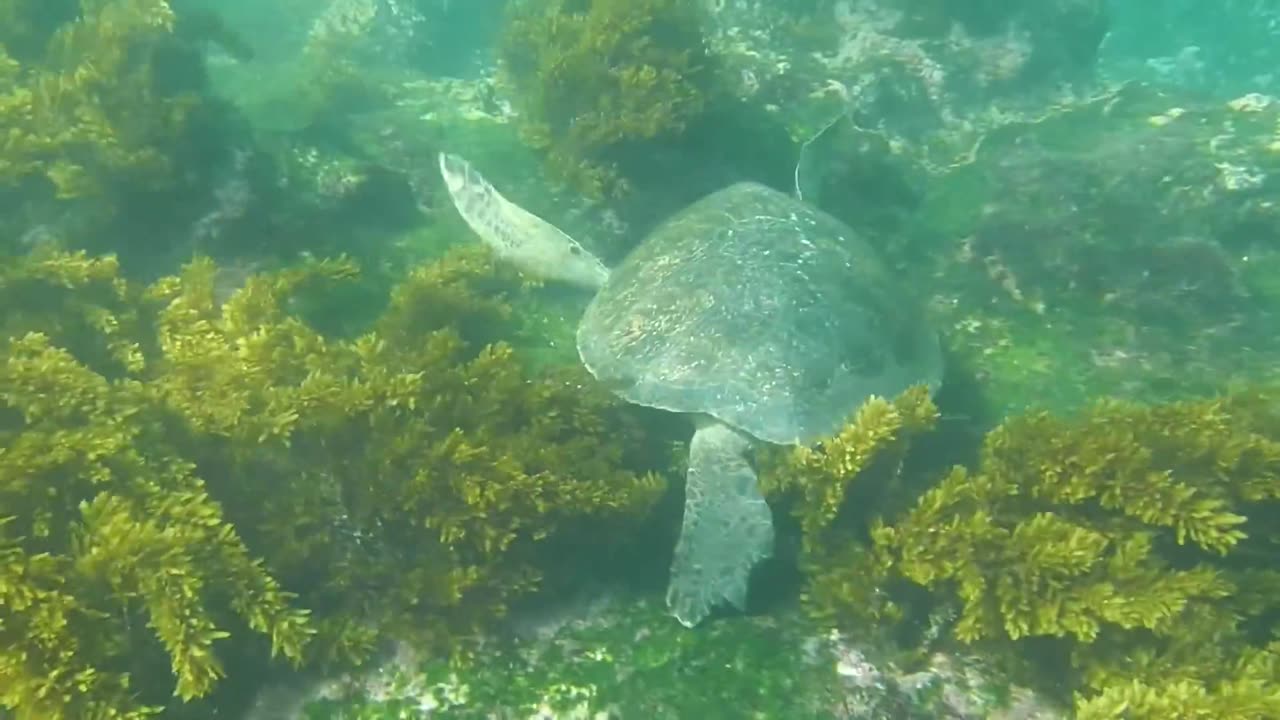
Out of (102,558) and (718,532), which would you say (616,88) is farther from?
(102,558)

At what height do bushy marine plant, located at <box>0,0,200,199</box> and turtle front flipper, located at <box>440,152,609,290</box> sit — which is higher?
bushy marine plant, located at <box>0,0,200,199</box>

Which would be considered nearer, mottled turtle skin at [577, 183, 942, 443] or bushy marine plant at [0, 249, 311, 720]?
bushy marine plant at [0, 249, 311, 720]

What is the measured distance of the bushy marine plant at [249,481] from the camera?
10.2ft

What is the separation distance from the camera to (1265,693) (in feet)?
9.53

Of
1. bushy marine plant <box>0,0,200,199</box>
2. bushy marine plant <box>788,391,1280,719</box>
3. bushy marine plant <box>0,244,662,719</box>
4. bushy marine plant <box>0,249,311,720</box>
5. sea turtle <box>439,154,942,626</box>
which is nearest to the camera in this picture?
bushy marine plant <box>0,249,311,720</box>


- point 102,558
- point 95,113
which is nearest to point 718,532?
point 102,558

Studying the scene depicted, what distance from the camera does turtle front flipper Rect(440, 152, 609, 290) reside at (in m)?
6.47

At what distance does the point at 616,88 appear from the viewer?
7184 millimetres

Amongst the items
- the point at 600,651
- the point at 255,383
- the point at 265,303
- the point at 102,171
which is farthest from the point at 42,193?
the point at 600,651

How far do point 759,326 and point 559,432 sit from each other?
150 centimetres

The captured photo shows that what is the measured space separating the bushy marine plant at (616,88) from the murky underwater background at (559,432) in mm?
38

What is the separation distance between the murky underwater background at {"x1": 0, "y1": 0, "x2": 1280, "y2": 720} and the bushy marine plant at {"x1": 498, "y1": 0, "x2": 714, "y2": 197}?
4cm

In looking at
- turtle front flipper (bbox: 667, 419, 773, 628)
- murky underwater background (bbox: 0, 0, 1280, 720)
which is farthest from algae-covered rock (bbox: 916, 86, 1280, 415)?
turtle front flipper (bbox: 667, 419, 773, 628)

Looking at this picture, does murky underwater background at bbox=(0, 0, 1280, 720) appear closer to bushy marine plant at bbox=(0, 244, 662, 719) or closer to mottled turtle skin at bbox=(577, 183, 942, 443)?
bushy marine plant at bbox=(0, 244, 662, 719)
